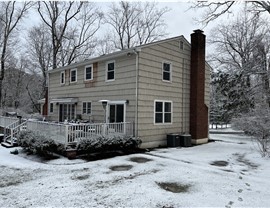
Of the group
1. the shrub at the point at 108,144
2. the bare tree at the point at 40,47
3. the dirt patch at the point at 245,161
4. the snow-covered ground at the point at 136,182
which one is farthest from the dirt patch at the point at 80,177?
the bare tree at the point at 40,47

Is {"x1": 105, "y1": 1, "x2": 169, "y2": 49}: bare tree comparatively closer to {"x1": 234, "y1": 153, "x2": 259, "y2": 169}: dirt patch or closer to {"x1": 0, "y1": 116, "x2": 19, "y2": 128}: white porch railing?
{"x1": 0, "y1": 116, "x2": 19, "y2": 128}: white porch railing

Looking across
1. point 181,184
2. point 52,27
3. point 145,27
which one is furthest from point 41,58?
point 181,184

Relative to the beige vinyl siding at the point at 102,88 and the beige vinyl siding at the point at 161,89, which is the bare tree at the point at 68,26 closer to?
the beige vinyl siding at the point at 102,88

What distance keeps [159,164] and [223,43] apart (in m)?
22.4

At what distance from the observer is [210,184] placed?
649 centimetres

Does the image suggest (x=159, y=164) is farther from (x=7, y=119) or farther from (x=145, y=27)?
(x=145, y=27)

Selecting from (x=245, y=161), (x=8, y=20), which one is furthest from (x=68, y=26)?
(x=245, y=161)

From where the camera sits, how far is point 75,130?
991cm

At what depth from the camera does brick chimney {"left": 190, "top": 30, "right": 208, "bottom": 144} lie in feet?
47.0

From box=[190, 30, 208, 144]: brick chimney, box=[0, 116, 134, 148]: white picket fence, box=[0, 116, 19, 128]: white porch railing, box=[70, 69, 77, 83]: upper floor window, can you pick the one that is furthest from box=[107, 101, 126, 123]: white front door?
box=[0, 116, 19, 128]: white porch railing

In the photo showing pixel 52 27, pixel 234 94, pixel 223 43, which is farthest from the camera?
pixel 52 27

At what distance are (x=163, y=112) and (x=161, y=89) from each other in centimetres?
131

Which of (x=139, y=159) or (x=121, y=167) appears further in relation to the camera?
(x=139, y=159)

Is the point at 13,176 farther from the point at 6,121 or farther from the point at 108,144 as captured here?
the point at 6,121
